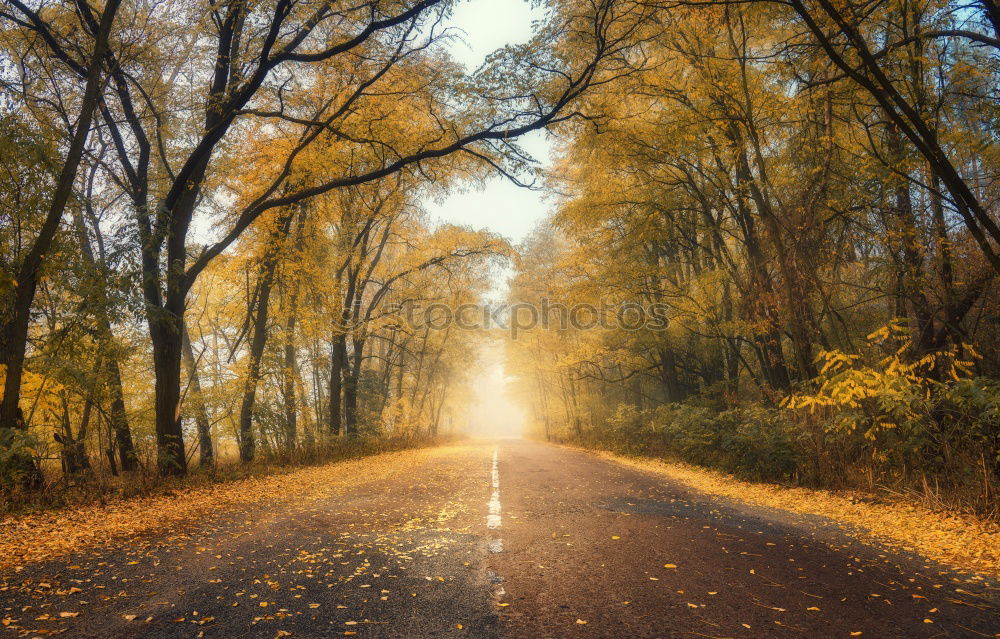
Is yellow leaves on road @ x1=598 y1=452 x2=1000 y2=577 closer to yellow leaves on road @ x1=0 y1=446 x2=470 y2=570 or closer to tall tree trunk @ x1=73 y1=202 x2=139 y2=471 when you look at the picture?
yellow leaves on road @ x1=0 y1=446 x2=470 y2=570

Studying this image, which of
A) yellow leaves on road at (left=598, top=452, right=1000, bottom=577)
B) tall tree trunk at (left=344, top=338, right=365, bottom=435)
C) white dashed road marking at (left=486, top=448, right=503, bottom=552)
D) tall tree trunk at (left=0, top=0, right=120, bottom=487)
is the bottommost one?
yellow leaves on road at (left=598, top=452, right=1000, bottom=577)

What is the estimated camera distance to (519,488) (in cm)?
848

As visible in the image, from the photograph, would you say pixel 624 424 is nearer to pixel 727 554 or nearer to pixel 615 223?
pixel 615 223

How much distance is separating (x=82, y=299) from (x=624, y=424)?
1676cm

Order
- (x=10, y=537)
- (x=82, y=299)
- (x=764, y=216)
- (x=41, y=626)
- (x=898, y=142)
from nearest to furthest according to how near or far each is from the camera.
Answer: (x=41, y=626), (x=10, y=537), (x=82, y=299), (x=898, y=142), (x=764, y=216)

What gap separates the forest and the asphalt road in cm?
305

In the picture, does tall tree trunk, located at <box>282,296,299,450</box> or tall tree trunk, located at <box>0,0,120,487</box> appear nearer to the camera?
tall tree trunk, located at <box>0,0,120,487</box>

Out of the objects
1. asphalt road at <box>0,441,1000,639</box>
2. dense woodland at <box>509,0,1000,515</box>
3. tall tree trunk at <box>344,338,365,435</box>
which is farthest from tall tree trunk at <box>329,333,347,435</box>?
asphalt road at <box>0,441,1000,639</box>

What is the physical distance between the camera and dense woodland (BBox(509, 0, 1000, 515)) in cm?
663

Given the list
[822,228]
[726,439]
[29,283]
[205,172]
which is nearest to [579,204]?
[822,228]

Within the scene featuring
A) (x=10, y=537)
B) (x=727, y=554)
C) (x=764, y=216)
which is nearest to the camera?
(x=727, y=554)

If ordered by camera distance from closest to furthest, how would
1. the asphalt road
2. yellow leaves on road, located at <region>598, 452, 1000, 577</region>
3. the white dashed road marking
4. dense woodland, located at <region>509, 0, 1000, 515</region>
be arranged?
1. the asphalt road
2. yellow leaves on road, located at <region>598, 452, 1000, 577</region>
3. the white dashed road marking
4. dense woodland, located at <region>509, 0, 1000, 515</region>

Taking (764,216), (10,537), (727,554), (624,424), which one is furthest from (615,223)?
(10,537)

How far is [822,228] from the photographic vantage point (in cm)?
953
